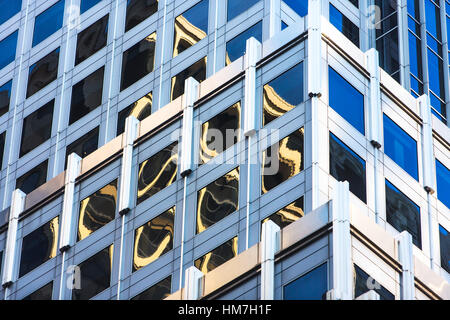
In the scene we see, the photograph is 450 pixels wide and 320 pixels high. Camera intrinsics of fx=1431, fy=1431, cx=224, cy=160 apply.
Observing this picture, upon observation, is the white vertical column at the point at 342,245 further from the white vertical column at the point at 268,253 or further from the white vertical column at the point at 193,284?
the white vertical column at the point at 193,284

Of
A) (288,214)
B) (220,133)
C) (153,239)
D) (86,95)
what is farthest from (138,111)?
(288,214)

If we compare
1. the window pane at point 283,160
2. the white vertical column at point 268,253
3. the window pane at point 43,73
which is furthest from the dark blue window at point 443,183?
the window pane at point 43,73

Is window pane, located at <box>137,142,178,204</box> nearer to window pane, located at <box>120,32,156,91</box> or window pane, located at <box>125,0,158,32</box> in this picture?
window pane, located at <box>120,32,156,91</box>

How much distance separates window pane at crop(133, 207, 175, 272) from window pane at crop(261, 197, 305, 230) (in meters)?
5.33

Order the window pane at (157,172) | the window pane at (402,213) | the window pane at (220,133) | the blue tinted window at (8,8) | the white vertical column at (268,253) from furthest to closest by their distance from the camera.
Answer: the blue tinted window at (8,8), the window pane at (157,172), the window pane at (220,133), the window pane at (402,213), the white vertical column at (268,253)

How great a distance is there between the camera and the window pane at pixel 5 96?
71188 mm

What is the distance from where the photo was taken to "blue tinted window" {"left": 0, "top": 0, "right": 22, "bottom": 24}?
75.1 m

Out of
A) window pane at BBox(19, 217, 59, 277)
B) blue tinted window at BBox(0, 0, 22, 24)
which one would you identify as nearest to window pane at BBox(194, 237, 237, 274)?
window pane at BBox(19, 217, 59, 277)

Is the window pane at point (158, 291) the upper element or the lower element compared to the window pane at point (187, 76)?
lower

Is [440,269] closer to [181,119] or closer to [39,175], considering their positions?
[181,119]

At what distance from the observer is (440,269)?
55906 millimetres

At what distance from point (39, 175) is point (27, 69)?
7.70 meters

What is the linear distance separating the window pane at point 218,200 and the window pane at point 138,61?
1041 centimetres
